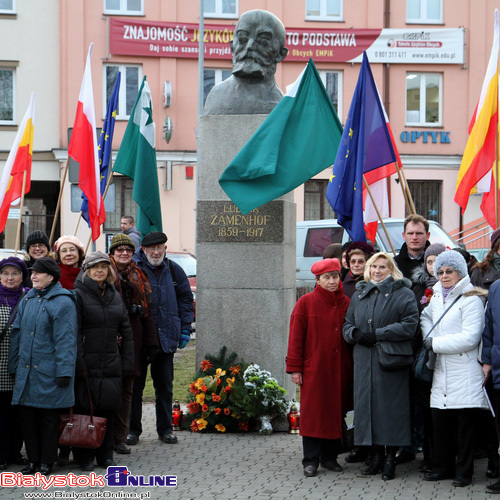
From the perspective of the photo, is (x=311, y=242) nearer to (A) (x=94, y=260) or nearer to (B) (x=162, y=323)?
(B) (x=162, y=323)

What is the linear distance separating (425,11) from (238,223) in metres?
21.6

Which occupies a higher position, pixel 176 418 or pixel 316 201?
pixel 316 201

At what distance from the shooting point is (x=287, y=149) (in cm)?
864

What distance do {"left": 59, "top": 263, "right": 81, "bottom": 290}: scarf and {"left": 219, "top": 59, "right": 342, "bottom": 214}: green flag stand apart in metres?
1.59

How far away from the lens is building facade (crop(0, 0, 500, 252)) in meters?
26.9

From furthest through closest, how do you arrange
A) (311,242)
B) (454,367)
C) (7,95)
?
(7,95), (311,242), (454,367)

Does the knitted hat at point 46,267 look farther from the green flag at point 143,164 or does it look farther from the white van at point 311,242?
the white van at point 311,242

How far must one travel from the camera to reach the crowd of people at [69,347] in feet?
22.8

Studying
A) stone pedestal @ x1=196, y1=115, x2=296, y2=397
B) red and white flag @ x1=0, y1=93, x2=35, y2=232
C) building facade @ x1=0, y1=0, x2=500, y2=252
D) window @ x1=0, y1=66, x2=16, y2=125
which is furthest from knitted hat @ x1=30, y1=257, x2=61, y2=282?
window @ x1=0, y1=66, x2=16, y2=125

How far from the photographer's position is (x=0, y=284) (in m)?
7.33

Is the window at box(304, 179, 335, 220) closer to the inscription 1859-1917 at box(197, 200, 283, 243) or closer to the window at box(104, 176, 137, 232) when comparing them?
→ the window at box(104, 176, 137, 232)

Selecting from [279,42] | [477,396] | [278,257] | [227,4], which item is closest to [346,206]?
[278,257]

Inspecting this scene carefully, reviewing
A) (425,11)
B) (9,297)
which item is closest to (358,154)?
(9,297)

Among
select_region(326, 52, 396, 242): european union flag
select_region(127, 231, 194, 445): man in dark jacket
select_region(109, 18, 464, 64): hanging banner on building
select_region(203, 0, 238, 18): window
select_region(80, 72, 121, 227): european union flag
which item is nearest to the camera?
select_region(127, 231, 194, 445): man in dark jacket
